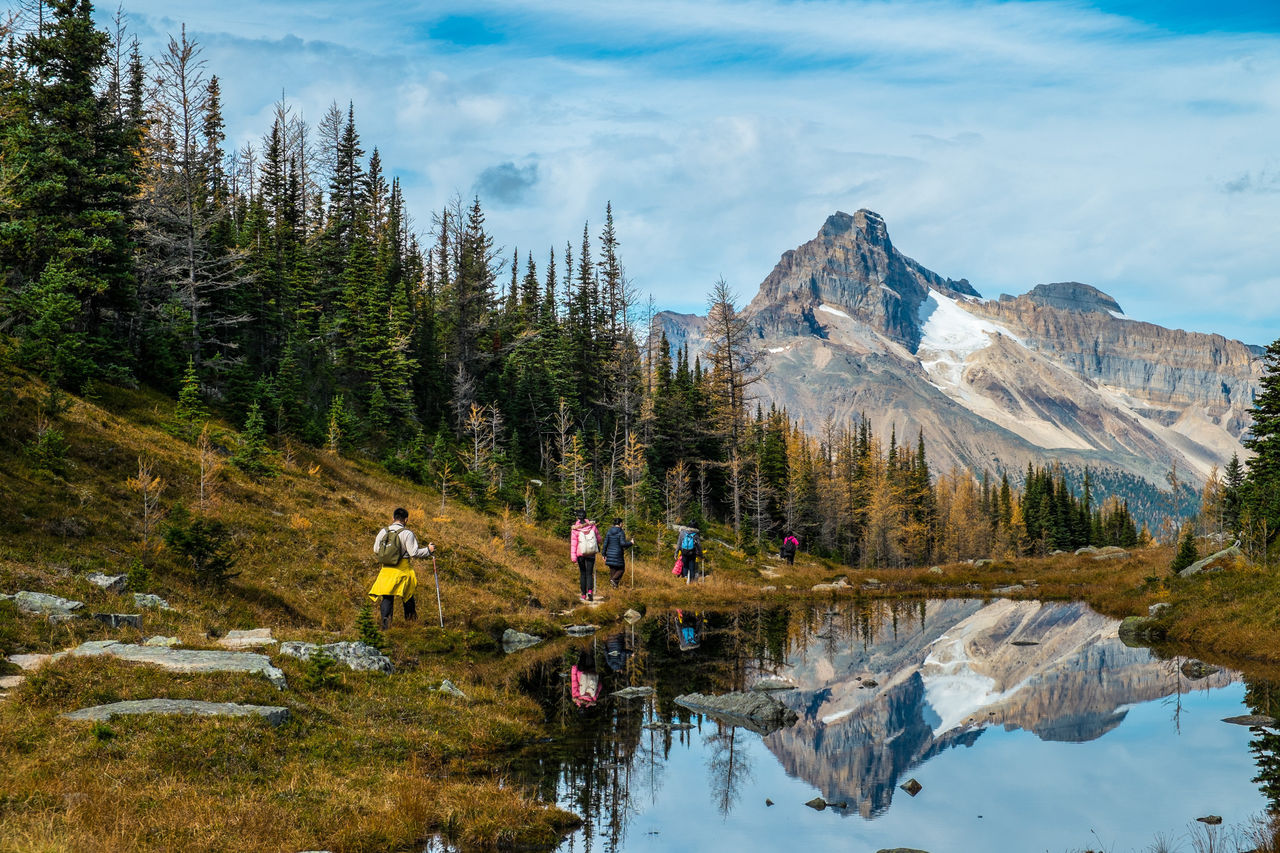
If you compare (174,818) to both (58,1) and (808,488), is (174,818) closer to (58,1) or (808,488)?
(58,1)

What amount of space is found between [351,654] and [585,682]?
4519 millimetres

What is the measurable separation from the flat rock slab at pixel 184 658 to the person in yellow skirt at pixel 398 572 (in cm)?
489

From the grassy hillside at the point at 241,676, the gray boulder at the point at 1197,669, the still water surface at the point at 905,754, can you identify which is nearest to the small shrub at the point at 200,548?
the grassy hillside at the point at 241,676

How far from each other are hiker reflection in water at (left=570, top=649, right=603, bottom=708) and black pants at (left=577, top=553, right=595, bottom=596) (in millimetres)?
6419

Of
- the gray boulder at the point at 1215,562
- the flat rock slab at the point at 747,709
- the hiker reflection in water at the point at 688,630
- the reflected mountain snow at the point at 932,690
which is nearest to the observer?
the reflected mountain snow at the point at 932,690

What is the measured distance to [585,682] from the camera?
49.7ft

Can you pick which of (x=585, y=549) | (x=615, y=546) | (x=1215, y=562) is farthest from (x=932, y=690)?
(x=1215, y=562)

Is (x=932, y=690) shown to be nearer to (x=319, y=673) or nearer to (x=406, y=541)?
(x=406, y=541)

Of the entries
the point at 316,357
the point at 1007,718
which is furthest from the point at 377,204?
the point at 1007,718

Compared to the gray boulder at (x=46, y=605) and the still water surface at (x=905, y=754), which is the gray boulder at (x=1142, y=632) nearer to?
the still water surface at (x=905, y=754)

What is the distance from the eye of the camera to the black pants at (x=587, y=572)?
2456 cm

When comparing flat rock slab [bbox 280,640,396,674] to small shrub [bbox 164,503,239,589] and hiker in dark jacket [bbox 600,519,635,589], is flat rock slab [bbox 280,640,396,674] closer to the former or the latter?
small shrub [bbox 164,503,239,589]

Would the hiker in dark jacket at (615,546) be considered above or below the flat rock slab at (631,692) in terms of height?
above

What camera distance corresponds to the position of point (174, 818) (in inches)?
256
